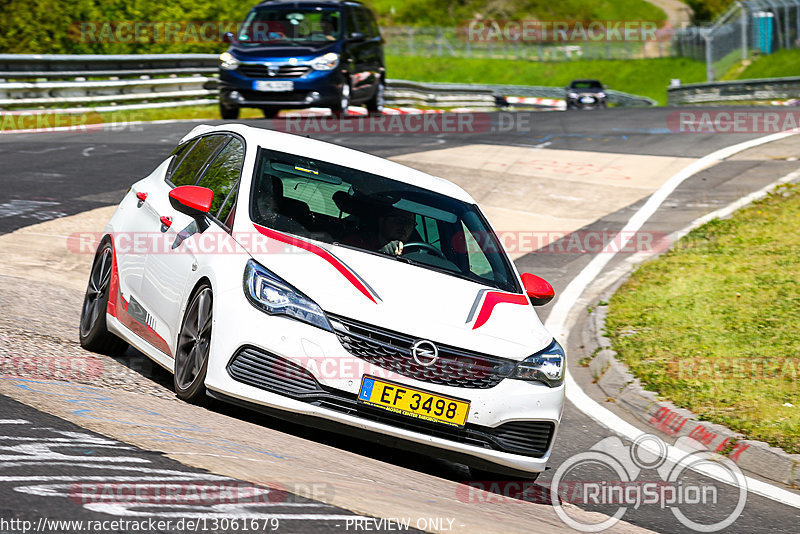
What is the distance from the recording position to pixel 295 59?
66.6 ft

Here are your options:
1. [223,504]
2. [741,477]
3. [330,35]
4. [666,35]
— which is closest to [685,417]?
[741,477]

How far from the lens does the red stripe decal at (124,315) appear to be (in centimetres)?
655

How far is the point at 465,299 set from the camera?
237 inches

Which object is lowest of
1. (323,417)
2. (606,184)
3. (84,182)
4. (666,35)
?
(666,35)

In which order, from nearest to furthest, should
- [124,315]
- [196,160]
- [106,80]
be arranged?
[124,315], [196,160], [106,80]

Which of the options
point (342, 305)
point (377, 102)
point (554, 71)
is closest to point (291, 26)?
point (377, 102)

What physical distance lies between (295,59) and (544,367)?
15296 millimetres

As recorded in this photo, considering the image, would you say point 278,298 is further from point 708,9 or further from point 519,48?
point 708,9

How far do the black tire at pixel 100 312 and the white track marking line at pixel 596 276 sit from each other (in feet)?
11.5

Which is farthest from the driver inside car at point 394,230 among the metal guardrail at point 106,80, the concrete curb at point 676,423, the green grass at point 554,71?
the green grass at point 554,71

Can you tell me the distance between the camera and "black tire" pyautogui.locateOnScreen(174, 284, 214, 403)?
586 centimetres

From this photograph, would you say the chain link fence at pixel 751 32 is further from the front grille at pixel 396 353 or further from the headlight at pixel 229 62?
the front grille at pixel 396 353

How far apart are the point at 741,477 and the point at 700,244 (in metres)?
6.87

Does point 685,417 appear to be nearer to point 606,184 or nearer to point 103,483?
point 103,483
